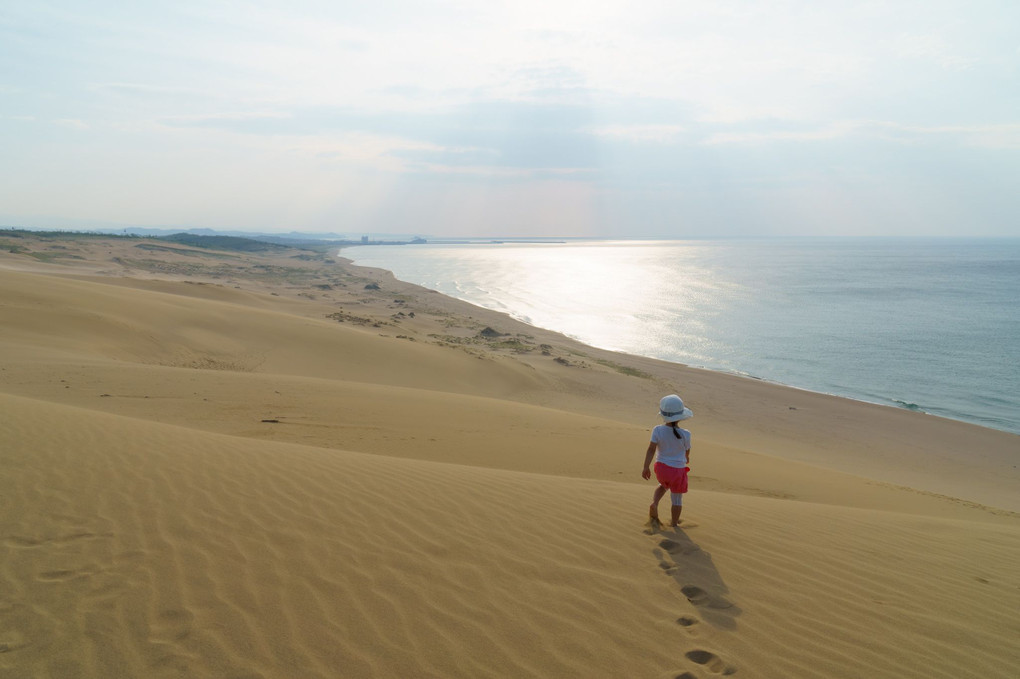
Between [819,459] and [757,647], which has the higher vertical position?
[757,647]

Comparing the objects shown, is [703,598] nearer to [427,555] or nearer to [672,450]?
[672,450]

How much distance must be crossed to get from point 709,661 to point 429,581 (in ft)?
6.15

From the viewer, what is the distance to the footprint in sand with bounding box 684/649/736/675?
353cm

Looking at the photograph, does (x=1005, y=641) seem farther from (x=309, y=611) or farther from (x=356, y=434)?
(x=356, y=434)

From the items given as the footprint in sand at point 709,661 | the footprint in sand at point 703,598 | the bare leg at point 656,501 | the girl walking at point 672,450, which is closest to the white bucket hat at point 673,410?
the girl walking at point 672,450

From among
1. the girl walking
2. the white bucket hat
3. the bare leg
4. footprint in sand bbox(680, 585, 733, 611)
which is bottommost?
footprint in sand bbox(680, 585, 733, 611)

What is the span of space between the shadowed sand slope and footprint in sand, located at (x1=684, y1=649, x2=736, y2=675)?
2 centimetres

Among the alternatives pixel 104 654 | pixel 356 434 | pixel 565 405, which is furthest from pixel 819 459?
pixel 104 654

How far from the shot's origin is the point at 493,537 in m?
5.10

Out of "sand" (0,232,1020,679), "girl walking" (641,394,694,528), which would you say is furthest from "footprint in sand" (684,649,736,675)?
"girl walking" (641,394,694,528)

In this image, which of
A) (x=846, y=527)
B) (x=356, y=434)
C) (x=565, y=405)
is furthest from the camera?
(x=565, y=405)

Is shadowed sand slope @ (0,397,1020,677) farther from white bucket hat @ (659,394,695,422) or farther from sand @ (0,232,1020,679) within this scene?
white bucket hat @ (659,394,695,422)

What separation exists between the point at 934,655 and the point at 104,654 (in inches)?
194

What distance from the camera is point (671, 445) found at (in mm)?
5531
